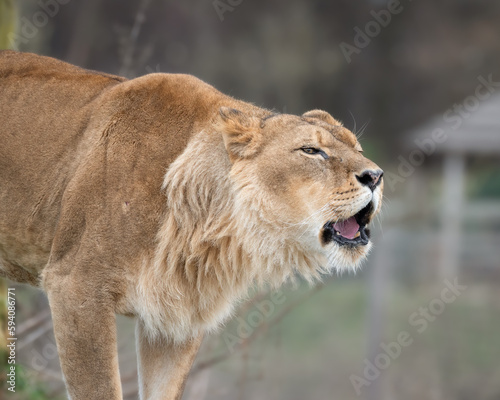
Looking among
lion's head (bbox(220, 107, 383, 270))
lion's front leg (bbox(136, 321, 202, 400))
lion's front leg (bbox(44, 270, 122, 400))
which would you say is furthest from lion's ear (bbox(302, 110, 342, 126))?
lion's front leg (bbox(44, 270, 122, 400))

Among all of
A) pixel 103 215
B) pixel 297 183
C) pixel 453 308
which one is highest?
pixel 297 183

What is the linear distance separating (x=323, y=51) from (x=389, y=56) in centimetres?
246

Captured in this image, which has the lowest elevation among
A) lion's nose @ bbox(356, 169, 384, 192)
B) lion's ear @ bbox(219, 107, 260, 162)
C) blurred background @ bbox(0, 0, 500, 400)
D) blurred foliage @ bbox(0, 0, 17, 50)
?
blurred background @ bbox(0, 0, 500, 400)

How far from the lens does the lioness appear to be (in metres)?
3.68

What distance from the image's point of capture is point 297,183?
12.4ft

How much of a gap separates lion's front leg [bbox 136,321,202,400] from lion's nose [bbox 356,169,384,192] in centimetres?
119

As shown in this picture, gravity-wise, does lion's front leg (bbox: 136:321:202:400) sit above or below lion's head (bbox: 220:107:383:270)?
below

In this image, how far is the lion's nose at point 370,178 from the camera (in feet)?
12.1

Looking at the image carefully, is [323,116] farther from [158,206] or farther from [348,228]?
[158,206]

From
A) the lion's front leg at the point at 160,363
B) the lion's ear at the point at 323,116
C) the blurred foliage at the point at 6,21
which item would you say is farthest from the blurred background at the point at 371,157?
the lion's front leg at the point at 160,363

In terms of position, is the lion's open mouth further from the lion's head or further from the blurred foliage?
the blurred foliage

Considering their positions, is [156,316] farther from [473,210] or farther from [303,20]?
[303,20]

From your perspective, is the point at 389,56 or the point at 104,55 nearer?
the point at 104,55

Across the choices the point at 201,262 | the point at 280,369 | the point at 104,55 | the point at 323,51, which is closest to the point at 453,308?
the point at 280,369
